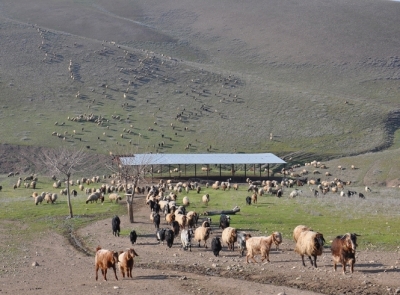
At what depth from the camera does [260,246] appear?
22.2 m

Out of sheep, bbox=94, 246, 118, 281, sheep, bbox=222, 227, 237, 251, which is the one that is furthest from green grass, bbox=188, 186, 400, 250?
sheep, bbox=94, 246, 118, 281

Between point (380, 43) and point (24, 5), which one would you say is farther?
point (24, 5)

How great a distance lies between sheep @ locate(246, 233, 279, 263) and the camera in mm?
22125

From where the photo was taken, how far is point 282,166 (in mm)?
77375

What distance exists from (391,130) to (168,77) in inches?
1722

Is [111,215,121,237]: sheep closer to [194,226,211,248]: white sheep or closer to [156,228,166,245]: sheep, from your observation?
[156,228,166,245]: sheep

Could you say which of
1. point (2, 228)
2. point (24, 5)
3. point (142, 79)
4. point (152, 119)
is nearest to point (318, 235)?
point (2, 228)

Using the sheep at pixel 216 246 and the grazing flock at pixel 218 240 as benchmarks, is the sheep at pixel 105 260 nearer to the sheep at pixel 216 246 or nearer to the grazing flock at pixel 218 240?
the grazing flock at pixel 218 240

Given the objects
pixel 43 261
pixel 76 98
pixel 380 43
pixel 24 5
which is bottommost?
pixel 43 261

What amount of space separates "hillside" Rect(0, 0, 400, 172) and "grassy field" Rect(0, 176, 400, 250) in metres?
34.3

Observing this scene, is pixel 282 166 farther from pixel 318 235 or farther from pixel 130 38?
pixel 130 38

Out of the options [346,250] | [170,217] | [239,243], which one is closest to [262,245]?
[239,243]

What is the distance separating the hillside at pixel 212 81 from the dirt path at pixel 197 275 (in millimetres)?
54009

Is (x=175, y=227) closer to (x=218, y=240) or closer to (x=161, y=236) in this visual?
(x=161, y=236)
